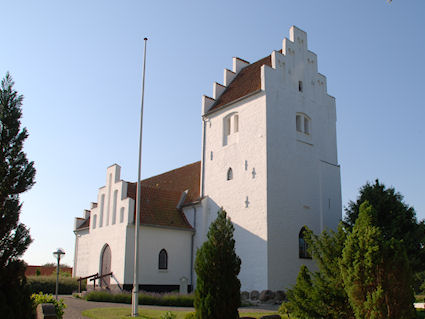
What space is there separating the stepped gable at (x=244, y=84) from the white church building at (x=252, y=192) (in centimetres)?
10

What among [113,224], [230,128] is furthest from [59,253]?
[230,128]

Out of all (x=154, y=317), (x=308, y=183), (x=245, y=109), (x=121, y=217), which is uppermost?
(x=245, y=109)

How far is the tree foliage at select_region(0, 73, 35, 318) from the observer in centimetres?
850

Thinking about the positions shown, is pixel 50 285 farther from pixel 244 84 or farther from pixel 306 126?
pixel 306 126

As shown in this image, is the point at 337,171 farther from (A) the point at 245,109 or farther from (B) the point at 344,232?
(B) the point at 344,232

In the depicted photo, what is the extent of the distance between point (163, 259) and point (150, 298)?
5063 millimetres

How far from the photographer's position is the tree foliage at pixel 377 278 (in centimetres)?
978

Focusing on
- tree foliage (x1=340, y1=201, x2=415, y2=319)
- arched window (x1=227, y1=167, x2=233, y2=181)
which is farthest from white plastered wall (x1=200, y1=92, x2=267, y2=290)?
tree foliage (x1=340, y1=201, x2=415, y2=319)

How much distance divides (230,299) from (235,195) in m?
→ 12.8

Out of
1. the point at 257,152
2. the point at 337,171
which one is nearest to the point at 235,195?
the point at 257,152

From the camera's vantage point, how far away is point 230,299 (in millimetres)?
12625

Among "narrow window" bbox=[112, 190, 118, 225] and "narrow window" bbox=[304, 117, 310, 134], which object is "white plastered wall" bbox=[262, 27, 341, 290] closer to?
"narrow window" bbox=[304, 117, 310, 134]

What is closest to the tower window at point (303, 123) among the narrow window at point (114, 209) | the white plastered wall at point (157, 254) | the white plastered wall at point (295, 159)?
the white plastered wall at point (295, 159)

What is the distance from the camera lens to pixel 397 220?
785 inches
